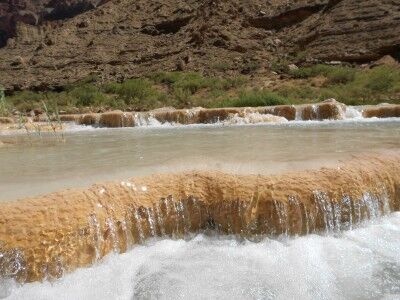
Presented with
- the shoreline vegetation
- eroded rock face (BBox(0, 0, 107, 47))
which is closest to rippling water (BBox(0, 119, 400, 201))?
the shoreline vegetation

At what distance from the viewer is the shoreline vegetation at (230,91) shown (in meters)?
18.5

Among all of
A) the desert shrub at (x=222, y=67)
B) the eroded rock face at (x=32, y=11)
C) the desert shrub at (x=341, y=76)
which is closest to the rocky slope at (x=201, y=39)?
the desert shrub at (x=222, y=67)

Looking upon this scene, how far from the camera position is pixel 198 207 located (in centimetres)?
421

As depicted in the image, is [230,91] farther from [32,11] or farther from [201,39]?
[32,11]

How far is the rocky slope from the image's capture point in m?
25.0

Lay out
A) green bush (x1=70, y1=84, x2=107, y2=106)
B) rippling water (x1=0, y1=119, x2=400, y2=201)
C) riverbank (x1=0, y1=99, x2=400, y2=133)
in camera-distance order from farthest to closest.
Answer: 1. green bush (x1=70, y1=84, x2=107, y2=106)
2. riverbank (x1=0, y1=99, x2=400, y2=133)
3. rippling water (x1=0, y1=119, x2=400, y2=201)

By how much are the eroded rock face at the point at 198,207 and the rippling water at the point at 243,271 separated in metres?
0.12

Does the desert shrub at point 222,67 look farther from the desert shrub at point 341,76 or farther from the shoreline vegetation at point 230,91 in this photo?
the desert shrub at point 341,76

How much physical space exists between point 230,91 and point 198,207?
19.5 meters

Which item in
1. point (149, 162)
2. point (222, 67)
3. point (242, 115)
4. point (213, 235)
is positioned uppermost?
point (222, 67)

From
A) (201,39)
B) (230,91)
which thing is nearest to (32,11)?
(201,39)

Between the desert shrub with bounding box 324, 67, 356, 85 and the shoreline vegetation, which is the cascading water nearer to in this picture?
the shoreline vegetation

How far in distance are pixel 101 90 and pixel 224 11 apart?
9961 millimetres

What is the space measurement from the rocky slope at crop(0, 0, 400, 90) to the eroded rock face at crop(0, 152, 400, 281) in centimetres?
2080
